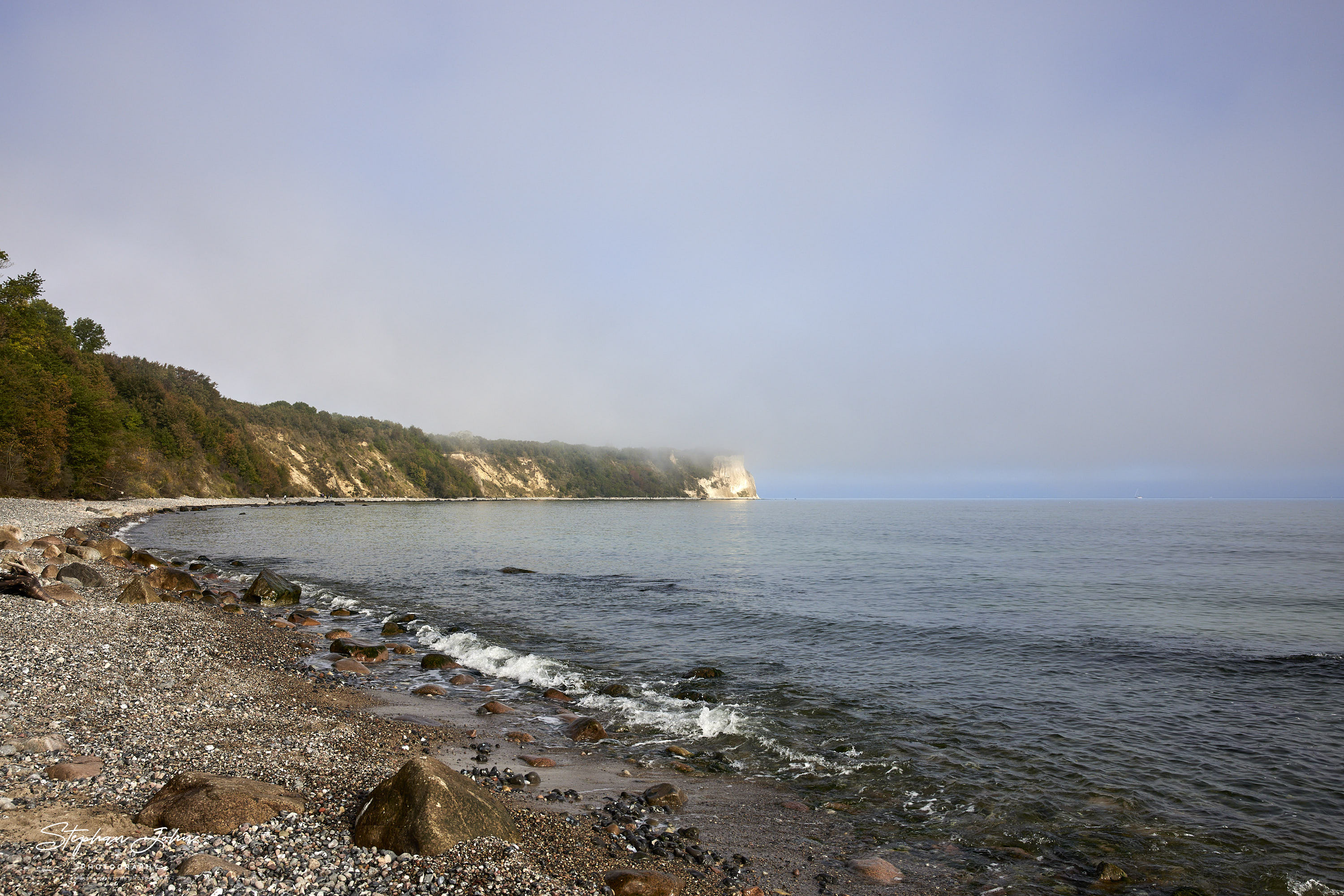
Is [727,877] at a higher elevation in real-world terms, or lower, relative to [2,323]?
lower

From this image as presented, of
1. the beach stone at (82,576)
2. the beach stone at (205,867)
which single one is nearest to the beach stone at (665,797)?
the beach stone at (205,867)

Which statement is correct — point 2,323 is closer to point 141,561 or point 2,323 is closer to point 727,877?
point 141,561

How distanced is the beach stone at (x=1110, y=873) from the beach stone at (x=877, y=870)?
239 cm

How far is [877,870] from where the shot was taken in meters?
7.38

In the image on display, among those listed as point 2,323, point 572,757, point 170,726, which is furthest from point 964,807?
point 2,323

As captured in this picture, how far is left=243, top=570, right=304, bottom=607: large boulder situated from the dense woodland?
41752 millimetres

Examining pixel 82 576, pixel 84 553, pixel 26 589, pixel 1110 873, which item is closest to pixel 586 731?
pixel 1110 873

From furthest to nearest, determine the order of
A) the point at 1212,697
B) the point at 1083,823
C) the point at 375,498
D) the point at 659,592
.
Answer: the point at 375,498
the point at 659,592
the point at 1212,697
the point at 1083,823

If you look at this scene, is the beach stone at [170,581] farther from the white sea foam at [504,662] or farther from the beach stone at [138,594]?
the white sea foam at [504,662]

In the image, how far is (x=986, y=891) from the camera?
23.2 feet

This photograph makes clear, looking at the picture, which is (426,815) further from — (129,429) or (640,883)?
(129,429)

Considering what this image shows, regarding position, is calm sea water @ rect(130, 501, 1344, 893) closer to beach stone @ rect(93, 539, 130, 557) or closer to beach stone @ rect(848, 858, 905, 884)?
beach stone @ rect(848, 858, 905, 884)

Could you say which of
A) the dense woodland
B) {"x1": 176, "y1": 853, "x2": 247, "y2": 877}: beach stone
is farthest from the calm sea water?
the dense woodland

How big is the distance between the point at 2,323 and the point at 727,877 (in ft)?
232
